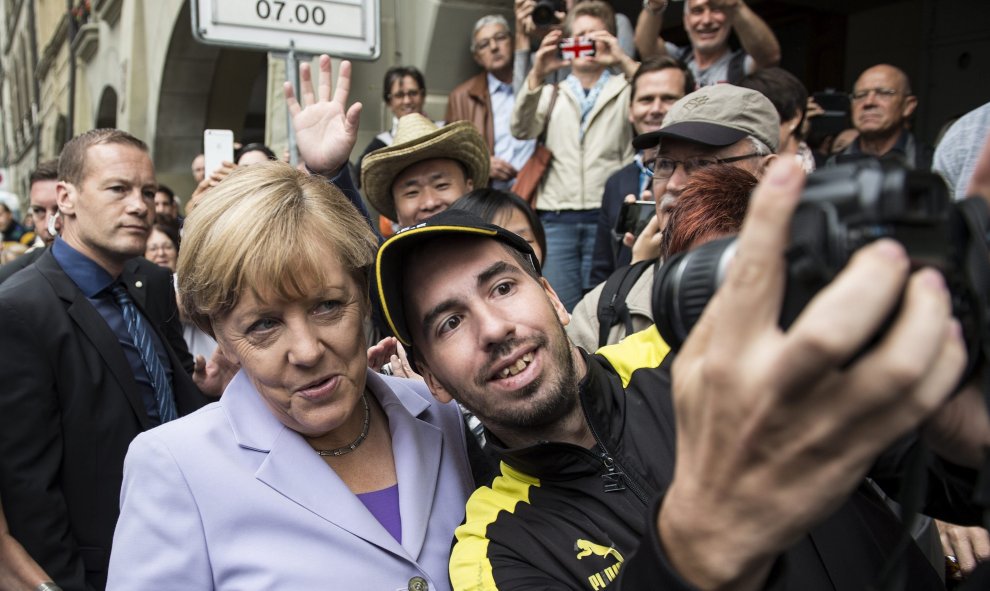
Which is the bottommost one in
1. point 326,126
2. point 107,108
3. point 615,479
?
point 615,479

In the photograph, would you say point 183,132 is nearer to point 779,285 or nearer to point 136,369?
point 136,369

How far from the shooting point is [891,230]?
634 millimetres

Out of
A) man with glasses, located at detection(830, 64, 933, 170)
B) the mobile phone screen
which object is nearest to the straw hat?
the mobile phone screen

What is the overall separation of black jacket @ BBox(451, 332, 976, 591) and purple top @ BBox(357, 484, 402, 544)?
0.16 metres

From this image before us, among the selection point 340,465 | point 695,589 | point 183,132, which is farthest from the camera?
point 183,132

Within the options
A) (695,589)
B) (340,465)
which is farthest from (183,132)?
(695,589)

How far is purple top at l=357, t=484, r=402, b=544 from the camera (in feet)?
5.32

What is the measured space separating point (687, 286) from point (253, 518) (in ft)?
3.43

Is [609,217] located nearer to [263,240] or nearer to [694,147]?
[694,147]

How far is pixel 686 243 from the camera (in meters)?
1.84

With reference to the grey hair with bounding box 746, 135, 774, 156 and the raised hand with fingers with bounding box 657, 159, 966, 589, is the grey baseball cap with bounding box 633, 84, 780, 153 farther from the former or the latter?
the raised hand with fingers with bounding box 657, 159, 966, 589

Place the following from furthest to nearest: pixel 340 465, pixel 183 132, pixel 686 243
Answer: pixel 183 132 < pixel 686 243 < pixel 340 465

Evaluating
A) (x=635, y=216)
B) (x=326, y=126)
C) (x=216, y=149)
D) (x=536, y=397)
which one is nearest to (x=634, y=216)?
(x=635, y=216)

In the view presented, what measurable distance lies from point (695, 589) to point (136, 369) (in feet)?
7.86
